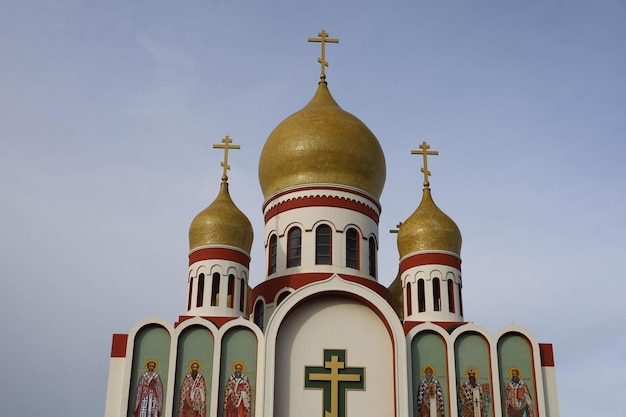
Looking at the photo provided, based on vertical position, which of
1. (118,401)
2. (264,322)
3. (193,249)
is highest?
(193,249)

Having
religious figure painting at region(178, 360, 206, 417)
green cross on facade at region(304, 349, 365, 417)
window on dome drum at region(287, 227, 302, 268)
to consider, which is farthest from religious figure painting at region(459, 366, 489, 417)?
window on dome drum at region(287, 227, 302, 268)

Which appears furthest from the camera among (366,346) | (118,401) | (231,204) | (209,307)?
(231,204)

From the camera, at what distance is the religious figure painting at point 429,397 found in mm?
17766

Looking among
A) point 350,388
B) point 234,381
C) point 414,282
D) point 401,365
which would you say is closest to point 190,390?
point 234,381

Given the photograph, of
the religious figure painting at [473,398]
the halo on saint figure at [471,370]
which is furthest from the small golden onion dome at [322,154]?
the religious figure painting at [473,398]

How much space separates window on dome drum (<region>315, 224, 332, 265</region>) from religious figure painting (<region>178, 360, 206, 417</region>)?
224 inches

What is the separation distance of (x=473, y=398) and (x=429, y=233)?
673 centimetres

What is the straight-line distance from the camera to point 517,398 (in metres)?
18.0

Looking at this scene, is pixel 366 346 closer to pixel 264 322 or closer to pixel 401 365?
pixel 401 365

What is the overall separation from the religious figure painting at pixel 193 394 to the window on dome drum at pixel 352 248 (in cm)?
626

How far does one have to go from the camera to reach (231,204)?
944 inches

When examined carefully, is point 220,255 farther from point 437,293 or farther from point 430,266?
point 437,293

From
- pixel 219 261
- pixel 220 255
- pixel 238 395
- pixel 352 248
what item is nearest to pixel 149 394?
pixel 238 395

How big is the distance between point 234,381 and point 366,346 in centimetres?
306
